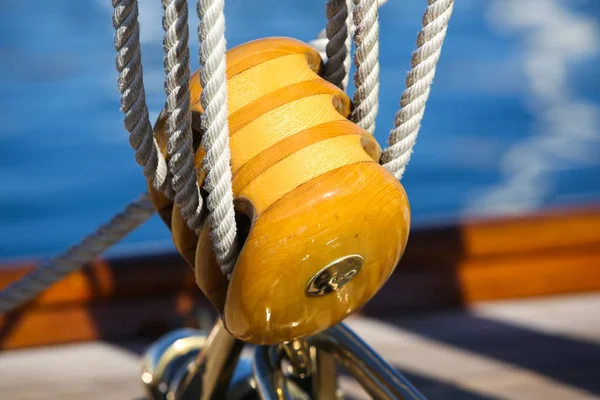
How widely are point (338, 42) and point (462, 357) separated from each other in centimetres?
74

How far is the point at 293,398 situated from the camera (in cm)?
71

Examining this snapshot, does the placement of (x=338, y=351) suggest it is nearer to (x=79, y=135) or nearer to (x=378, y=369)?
(x=378, y=369)

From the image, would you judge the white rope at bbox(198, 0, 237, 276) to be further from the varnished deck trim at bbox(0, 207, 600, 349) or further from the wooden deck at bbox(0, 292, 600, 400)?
the varnished deck trim at bbox(0, 207, 600, 349)

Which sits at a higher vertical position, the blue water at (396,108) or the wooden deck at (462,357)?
the wooden deck at (462,357)

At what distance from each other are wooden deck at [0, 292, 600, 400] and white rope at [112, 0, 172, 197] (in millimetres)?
641

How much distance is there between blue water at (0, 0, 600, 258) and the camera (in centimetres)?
399

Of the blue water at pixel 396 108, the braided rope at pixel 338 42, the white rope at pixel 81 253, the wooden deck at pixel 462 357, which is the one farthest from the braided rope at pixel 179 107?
the blue water at pixel 396 108

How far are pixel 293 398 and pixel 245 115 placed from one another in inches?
11.3

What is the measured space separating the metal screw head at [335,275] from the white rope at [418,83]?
105 mm

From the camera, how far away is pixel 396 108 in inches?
175

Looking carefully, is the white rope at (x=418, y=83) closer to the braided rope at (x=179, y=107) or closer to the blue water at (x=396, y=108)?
the braided rope at (x=179, y=107)

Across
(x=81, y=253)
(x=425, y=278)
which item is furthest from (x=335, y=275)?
(x=425, y=278)

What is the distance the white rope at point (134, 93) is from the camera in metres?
0.53

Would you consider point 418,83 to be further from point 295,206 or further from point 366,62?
point 295,206
